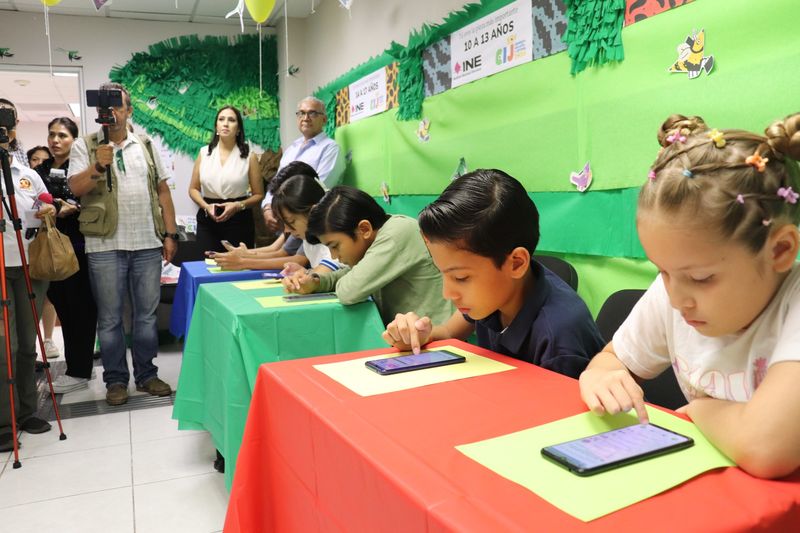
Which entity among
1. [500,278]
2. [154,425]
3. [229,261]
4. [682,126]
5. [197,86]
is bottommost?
[154,425]

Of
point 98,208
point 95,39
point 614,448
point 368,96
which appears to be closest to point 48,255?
point 98,208

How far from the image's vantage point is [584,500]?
522 mm

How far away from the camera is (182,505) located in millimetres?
1949

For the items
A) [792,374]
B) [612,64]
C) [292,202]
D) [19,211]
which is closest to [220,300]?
[292,202]

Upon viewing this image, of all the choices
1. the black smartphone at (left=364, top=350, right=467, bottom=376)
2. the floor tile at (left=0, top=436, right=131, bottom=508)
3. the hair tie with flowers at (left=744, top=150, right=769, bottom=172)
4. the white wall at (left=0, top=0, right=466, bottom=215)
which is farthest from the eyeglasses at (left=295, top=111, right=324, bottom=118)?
the hair tie with flowers at (left=744, top=150, right=769, bottom=172)

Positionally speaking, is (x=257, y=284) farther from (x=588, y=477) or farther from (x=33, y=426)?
(x=588, y=477)

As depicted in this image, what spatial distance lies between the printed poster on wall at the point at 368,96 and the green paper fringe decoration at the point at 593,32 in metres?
1.72

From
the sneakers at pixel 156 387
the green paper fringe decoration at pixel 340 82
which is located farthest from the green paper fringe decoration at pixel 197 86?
the sneakers at pixel 156 387

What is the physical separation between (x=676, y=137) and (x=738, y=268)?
0.18 meters

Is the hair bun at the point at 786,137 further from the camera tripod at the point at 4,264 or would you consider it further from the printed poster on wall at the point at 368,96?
the printed poster on wall at the point at 368,96

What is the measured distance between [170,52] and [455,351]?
4.90 meters

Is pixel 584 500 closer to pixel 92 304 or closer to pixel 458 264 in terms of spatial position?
pixel 458 264

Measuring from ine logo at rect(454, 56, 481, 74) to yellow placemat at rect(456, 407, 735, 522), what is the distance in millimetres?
2256

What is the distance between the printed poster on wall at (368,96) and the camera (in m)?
3.71
